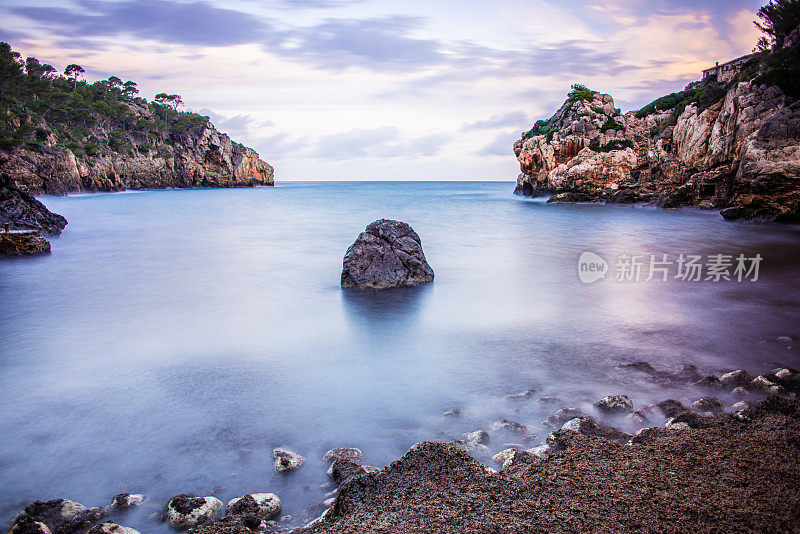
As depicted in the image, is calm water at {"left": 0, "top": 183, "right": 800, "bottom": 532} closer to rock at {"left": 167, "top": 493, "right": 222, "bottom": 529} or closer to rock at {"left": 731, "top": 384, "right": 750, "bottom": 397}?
rock at {"left": 167, "top": 493, "right": 222, "bottom": 529}

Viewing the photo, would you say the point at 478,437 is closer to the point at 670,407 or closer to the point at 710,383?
the point at 670,407

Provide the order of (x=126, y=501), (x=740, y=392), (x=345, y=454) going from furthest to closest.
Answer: (x=740, y=392)
(x=345, y=454)
(x=126, y=501)

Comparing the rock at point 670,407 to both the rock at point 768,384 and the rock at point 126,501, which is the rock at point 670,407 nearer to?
the rock at point 768,384

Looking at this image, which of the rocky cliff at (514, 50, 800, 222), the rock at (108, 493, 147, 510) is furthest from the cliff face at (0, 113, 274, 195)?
the rock at (108, 493, 147, 510)

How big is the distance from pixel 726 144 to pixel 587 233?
10.5 metres

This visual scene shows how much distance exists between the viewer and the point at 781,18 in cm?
2773

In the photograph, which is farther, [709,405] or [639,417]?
[709,405]

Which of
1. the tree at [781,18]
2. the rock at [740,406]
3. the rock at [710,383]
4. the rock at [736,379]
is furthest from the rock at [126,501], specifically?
the tree at [781,18]

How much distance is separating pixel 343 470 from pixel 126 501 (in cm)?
142

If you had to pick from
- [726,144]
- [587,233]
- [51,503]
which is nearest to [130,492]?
[51,503]

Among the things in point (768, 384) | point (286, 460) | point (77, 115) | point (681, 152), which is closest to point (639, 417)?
point (768, 384)

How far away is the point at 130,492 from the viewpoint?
10.6 feet

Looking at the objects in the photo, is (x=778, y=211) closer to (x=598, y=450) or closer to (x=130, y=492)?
(x=598, y=450)

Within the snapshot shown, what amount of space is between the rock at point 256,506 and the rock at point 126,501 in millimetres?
684
